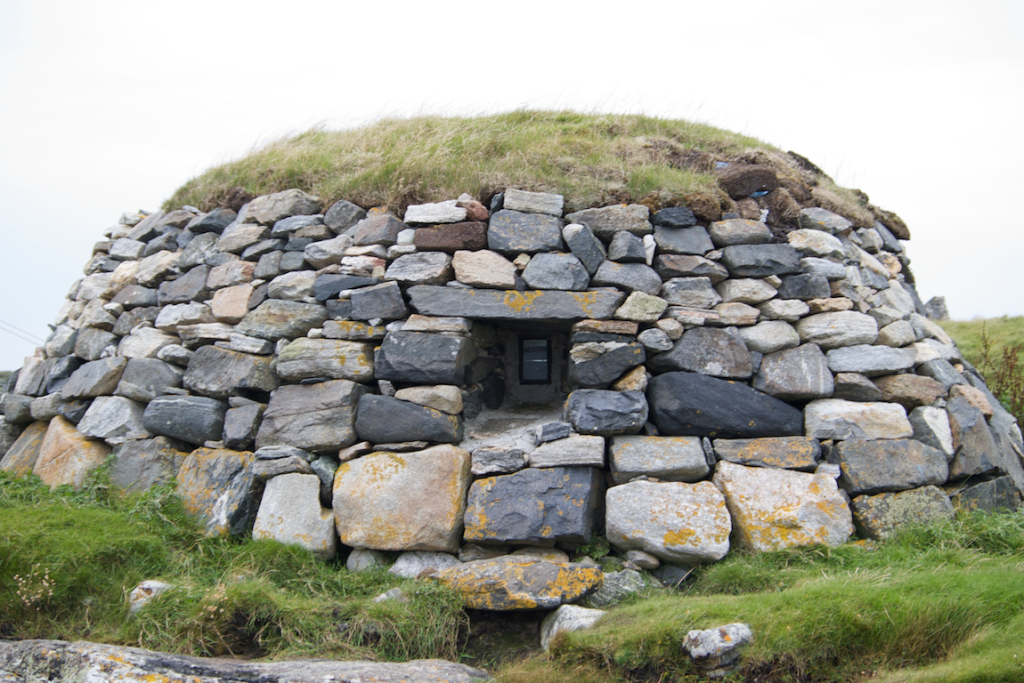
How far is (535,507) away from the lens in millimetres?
4531

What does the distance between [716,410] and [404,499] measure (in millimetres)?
2451

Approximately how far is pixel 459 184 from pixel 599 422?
2.61 meters

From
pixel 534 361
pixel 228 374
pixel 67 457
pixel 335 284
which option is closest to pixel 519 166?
pixel 534 361

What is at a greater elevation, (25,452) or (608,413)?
(608,413)

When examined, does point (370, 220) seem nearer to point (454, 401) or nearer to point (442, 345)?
point (442, 345)

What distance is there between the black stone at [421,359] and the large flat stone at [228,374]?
1.03 meters

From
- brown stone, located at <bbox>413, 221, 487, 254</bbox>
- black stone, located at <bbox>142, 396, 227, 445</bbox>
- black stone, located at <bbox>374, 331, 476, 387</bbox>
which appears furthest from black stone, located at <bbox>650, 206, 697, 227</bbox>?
black stone, located at <bbox>142, 396, 227, 445</bbox>

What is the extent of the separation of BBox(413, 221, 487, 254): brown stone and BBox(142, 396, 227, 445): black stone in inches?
87.4

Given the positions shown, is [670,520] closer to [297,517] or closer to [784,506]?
[784,506]

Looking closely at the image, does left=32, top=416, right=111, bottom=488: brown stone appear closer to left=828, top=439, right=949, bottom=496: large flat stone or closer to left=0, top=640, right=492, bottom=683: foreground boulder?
left=0, top=640, right=492, bottom=683: foreground boulder

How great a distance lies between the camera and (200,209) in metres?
6.93

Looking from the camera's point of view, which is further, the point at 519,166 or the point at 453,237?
the point at 519,166

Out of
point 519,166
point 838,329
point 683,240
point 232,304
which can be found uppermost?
point 519,166

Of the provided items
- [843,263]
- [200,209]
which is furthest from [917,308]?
[200,209]
